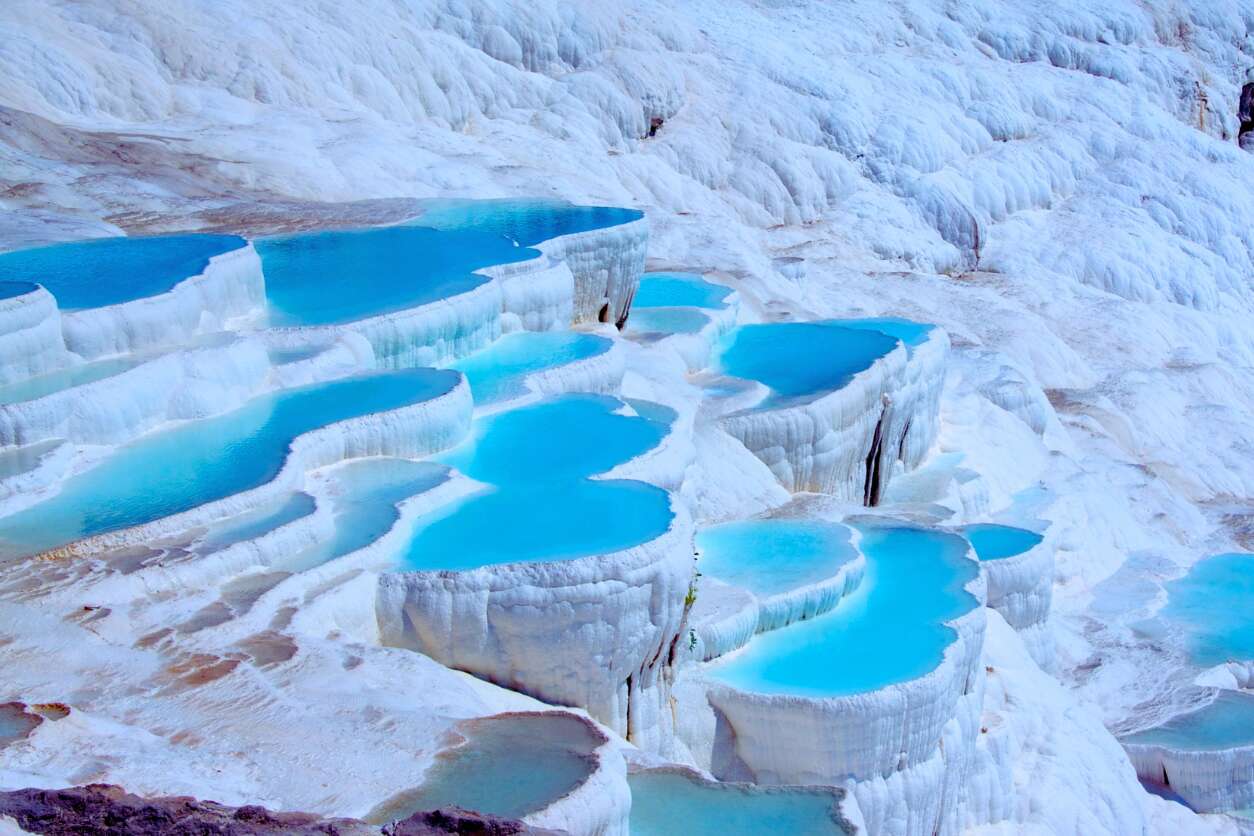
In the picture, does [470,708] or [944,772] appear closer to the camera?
[470,708]

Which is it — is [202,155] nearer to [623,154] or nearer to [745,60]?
[623,154]

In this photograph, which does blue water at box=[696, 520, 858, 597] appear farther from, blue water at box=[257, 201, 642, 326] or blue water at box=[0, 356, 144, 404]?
blue water at box=[0, 356, 144, 404]

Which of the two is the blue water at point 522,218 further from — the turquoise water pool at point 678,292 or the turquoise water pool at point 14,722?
the turquoise water pool at point 14,722

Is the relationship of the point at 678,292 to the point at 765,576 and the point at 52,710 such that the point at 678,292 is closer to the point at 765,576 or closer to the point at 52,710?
the point at 765,576

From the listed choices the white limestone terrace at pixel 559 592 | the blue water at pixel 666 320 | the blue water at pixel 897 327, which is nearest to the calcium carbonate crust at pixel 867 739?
the white limestone terrace at pixel 559 592

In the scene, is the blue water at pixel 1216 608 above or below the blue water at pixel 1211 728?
below

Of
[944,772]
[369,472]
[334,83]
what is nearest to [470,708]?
[369,472]
